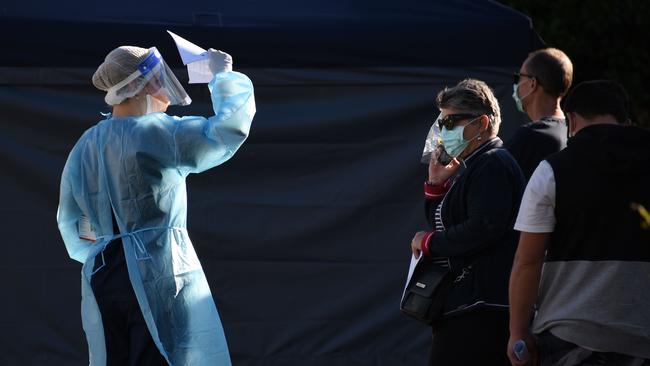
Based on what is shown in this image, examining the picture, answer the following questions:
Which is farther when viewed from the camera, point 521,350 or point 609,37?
point 609,37

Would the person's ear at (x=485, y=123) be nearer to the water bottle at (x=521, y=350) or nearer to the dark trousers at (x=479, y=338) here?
the dark trousers at (x=479, y=338)

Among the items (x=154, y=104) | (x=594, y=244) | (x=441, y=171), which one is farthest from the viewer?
(x=154, y=104)

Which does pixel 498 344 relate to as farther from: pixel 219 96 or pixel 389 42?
pixel 389 42

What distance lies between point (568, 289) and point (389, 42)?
2401 mm

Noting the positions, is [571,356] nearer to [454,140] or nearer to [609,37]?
[454,140]

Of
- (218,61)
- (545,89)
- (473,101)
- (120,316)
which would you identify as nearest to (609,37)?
(545,89)

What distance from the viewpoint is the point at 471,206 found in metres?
3.27

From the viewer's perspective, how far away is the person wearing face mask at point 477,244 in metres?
3.26

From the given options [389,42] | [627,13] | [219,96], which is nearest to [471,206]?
[219,96]

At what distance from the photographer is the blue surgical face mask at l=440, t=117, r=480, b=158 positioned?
3447 millimetres

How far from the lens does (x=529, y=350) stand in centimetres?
303

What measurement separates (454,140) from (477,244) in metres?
0.39

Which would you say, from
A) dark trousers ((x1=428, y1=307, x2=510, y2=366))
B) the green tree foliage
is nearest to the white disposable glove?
dark trousers ((x1=428, y1=307, x2=510, y2=366))

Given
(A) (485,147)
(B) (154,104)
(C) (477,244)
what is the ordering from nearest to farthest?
(C) (477,244) < (A) (485,147) < (B) (154,104)
